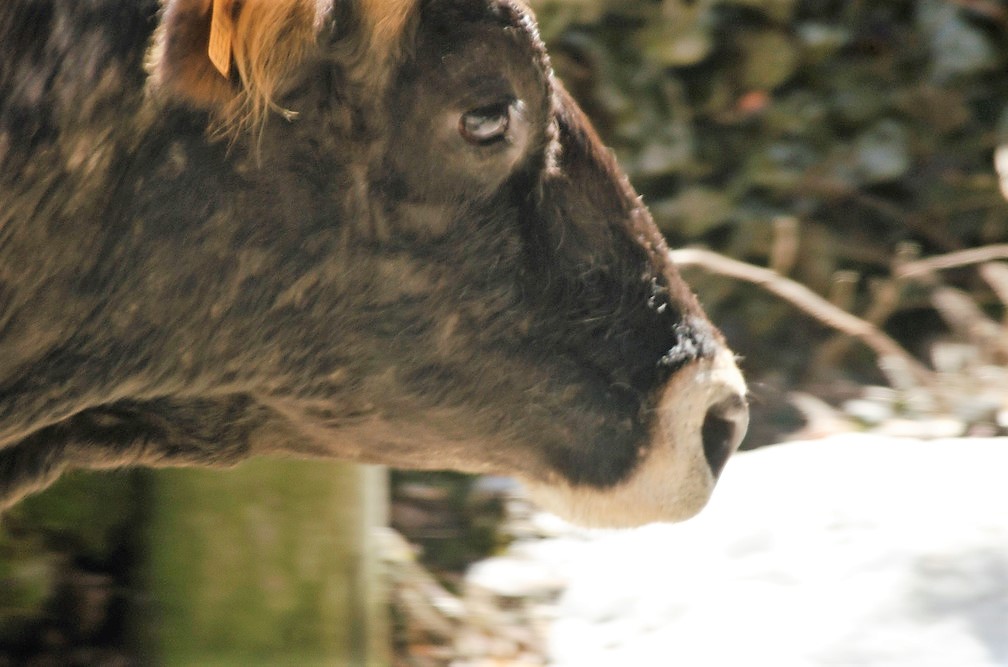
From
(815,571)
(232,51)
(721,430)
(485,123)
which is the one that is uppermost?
(232,51)

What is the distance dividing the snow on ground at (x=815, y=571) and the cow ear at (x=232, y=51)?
194 centimetres

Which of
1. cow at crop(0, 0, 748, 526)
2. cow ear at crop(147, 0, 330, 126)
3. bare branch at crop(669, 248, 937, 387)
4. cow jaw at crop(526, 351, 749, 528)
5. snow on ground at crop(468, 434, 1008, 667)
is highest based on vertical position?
cow ear at crop(147, 0, 330, 126)

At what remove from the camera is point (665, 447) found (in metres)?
2.70

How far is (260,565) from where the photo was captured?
373 cm

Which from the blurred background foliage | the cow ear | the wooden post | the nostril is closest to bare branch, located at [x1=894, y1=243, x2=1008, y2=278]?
the blurred background foliage

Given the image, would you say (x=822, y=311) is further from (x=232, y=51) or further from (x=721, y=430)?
(x=232, y=51)

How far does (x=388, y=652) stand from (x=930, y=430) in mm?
2003

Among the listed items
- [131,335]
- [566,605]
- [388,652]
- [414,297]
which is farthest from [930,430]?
[131,335]

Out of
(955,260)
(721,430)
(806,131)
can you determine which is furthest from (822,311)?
(721,430)

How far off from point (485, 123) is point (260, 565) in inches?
67.0

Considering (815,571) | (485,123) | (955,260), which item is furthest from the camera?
(955,260)

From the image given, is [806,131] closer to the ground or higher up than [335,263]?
closer to the ground

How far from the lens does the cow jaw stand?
2.70 metres

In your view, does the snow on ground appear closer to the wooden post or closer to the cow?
the wooden post
